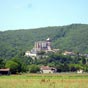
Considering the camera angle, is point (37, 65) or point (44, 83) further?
point (37, 65)

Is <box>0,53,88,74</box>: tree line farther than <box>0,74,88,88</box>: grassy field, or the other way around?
<box>0,53,88,74</box>: tree line

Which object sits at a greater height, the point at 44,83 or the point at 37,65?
the point at 44,83

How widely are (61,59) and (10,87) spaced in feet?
472

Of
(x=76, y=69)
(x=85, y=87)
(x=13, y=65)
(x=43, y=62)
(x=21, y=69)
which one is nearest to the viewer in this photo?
(x=85, y=87)

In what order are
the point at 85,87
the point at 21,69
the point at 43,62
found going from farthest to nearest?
the point at 43,62 < the point at 21,69 < the point at 85,87

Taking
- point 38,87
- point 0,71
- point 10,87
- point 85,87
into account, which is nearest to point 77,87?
point 85,87

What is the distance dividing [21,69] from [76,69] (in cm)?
3084

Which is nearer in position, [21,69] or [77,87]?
[77,87]

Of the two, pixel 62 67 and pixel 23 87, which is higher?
pixel 23 87

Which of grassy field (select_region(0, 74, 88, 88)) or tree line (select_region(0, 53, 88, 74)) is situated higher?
grassy field (select_region(0, 74, 88, 88))

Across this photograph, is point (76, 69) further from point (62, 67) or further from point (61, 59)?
point (61, 59)

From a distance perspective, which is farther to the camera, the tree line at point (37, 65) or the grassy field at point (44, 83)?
the tree line at point (37, 65)

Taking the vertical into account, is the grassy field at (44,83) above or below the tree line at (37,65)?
above

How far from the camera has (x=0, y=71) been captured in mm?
71312
